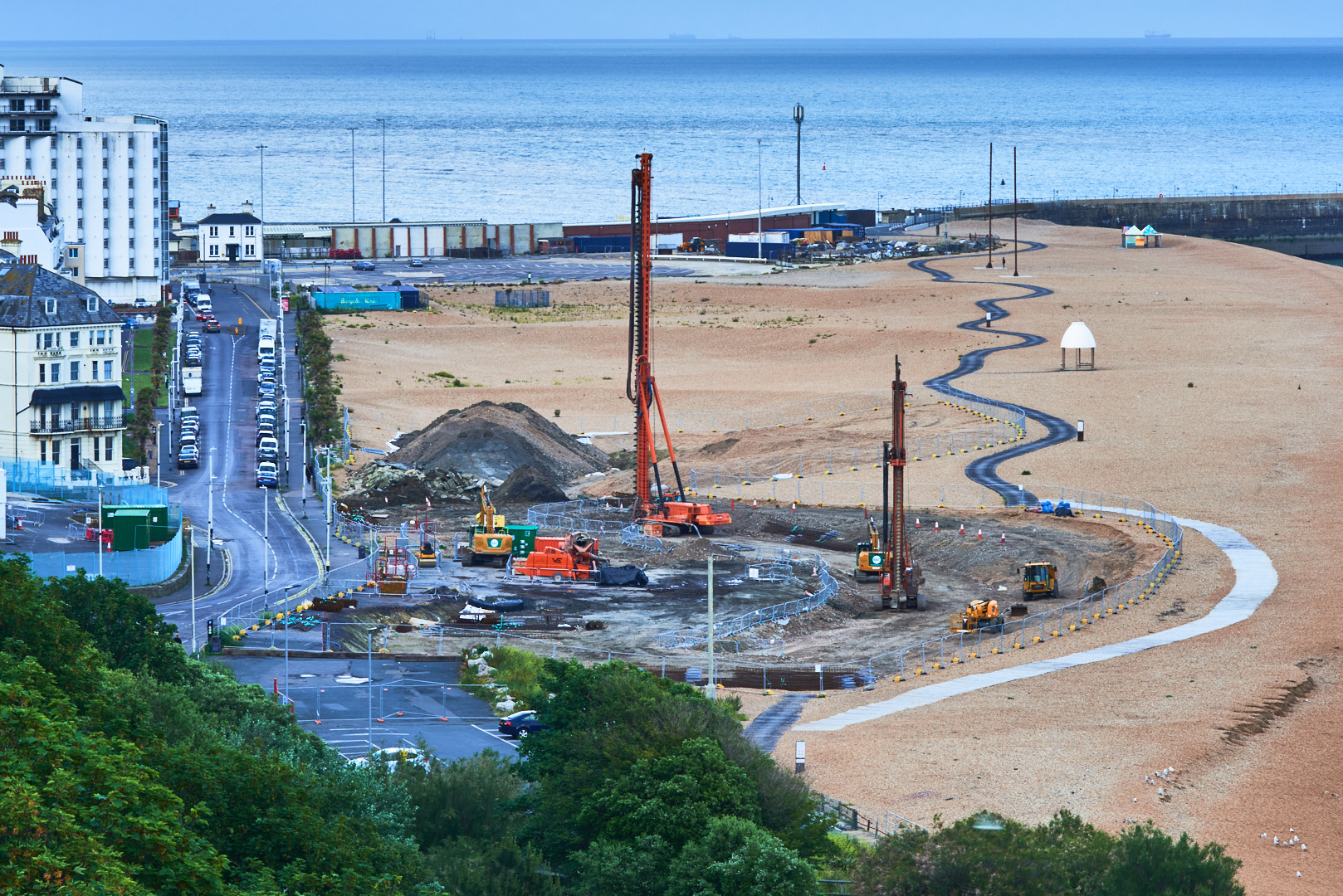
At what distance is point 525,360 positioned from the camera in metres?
120

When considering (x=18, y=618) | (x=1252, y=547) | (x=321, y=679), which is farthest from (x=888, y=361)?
(x=18, y=618)

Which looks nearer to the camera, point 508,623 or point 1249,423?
point 508,623

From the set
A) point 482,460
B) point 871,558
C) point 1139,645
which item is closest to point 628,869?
point 1139,645

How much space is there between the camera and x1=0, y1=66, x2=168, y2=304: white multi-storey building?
140 m

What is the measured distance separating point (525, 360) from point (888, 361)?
80.3ft

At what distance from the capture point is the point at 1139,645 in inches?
2188

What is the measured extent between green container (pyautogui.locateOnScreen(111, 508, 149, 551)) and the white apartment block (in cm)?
1449

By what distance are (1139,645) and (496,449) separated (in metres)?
37.6

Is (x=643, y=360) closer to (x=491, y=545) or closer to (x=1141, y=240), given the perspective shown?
(x=491, y=545)

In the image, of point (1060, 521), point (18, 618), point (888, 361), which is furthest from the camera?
point (888, 361)

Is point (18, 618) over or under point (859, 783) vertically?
over

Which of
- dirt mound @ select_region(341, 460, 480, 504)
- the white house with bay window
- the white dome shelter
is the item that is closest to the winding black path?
the white dome shelter

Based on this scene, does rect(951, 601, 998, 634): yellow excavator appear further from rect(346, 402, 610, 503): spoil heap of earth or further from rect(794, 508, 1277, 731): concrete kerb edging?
rect(346, 402, 610, 503): spoil heap of earth

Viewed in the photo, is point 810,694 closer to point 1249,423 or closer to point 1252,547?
point 1252,547
